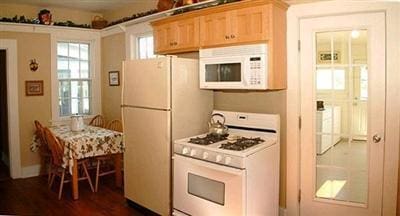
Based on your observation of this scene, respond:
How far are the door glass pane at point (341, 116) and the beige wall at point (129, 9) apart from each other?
260cm

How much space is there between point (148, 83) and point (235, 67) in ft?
3.04

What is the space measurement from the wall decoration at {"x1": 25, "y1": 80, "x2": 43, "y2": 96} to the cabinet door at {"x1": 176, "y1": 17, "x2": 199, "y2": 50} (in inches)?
106

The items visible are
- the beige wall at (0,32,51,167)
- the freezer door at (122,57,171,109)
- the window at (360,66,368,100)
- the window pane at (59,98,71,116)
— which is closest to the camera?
the window at (360,66,368,100)

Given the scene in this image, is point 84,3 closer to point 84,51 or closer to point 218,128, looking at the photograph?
point 84,51

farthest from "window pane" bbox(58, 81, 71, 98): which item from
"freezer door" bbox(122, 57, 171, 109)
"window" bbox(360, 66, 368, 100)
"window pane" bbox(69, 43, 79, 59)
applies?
"window" bbox(360, 66, 368, 100)

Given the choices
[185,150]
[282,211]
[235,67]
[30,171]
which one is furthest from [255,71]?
[30,171]

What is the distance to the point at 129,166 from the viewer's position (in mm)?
3766

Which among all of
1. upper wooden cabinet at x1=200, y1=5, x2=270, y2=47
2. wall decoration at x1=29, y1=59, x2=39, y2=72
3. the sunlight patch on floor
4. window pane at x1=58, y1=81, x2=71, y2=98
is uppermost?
upper wooden cabinet at x1=200, y1=5, x2=270, y2=47

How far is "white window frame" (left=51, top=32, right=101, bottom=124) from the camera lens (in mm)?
5305

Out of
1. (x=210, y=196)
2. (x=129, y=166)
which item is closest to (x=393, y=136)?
(x=210, y=196)

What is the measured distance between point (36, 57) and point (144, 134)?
108 inches

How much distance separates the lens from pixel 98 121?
574 centimetres

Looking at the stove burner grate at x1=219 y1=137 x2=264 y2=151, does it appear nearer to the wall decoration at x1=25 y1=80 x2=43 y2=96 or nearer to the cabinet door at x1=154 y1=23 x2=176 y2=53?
the cabinet door at x1=154 y1=23 x2=176 y2=53

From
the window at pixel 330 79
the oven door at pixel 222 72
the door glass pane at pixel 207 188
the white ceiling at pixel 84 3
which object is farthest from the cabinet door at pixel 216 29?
the white ceiling at pixel 84 3
